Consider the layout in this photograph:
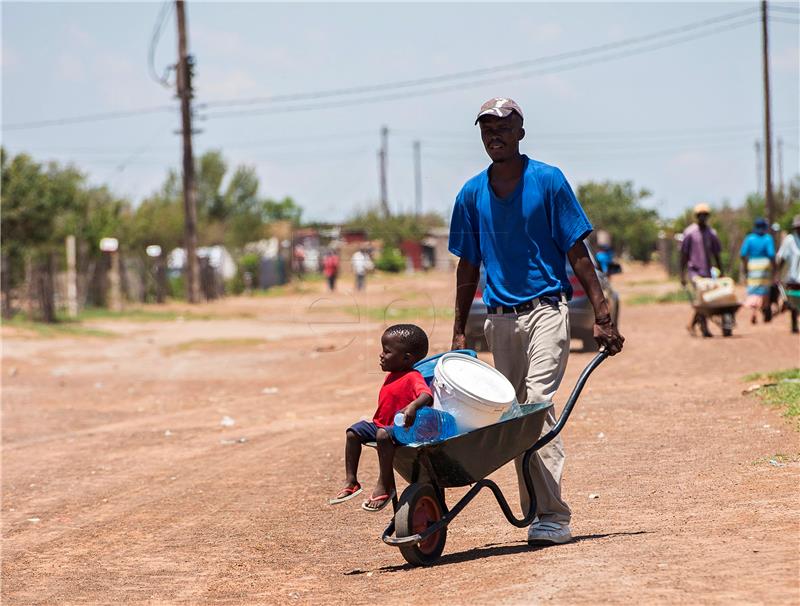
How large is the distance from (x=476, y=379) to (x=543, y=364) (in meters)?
0.52

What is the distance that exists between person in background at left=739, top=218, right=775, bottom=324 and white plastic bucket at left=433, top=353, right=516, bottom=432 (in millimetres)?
14370

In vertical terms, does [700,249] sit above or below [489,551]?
above

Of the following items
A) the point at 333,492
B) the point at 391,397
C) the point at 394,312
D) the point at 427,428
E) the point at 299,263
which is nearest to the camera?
the point at 427,428

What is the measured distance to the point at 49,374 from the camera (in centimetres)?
2003

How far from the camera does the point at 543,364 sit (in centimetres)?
657

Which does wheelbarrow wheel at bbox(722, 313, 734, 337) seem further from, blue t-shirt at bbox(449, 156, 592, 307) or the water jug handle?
the water jug handle

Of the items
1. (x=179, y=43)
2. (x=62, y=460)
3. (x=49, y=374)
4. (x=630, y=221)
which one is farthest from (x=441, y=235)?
(x=62, y=460)

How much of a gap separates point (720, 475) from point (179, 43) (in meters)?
33.9

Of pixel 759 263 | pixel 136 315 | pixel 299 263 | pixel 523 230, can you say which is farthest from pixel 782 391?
pixel 299 263

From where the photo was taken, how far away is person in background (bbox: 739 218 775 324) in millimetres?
20173

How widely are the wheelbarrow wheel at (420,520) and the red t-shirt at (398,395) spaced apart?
0.36m

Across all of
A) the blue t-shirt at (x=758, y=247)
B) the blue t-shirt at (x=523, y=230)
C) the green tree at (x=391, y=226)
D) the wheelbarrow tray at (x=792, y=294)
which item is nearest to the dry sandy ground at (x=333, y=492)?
the wheelbarrow tray at (x=792, y=294)

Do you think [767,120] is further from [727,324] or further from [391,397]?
[391,397]

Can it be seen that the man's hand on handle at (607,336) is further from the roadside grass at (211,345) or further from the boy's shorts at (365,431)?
the roadside grass at (211,345)
